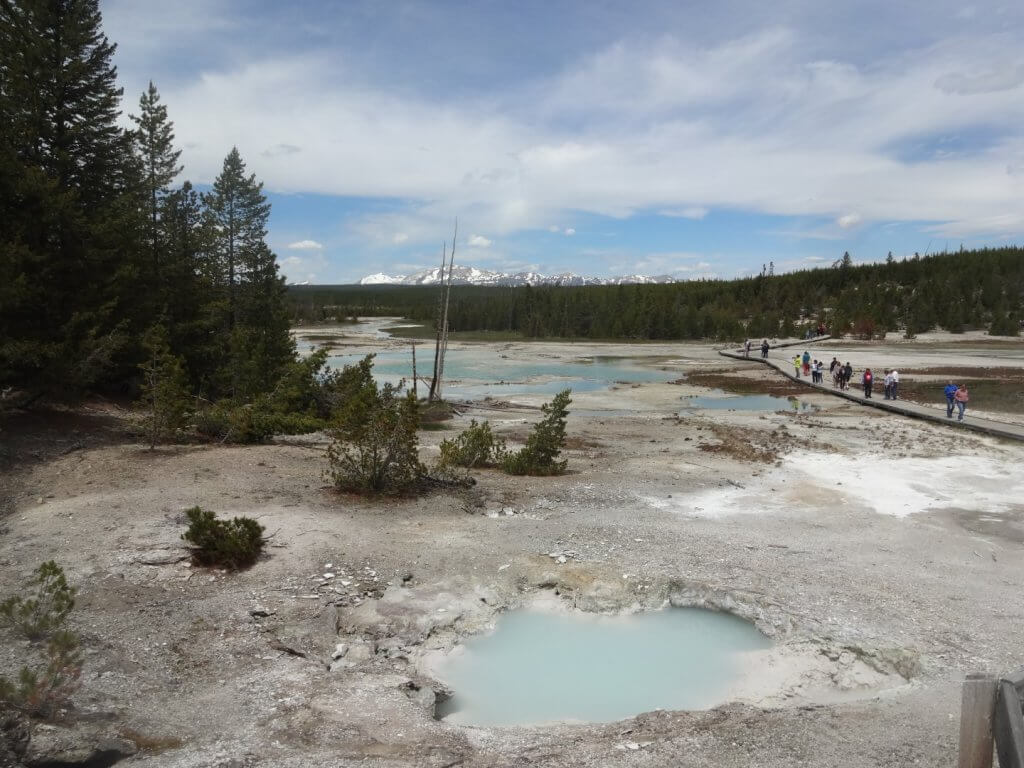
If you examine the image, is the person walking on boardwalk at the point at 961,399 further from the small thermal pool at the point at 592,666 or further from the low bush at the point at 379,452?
the low bush at the point at 379,452

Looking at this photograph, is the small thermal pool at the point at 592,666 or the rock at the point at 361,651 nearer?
the small thermal pool at the point at 592,666

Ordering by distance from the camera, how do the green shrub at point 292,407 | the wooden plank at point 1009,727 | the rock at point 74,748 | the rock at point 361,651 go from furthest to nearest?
1. the green shrub at point 292,407
2. the rock at point 361,651
3. the rock at point 74,748
4. the wooden plank at point 1009,727

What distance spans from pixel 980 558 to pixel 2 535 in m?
13.8

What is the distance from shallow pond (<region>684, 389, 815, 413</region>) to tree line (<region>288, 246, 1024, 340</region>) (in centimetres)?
5087

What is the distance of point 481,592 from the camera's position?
823 cm

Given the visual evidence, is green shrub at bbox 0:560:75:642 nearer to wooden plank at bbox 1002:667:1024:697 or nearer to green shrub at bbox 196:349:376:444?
green shrub at bbox 196:349:376:444

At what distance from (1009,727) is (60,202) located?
1867 centimetres

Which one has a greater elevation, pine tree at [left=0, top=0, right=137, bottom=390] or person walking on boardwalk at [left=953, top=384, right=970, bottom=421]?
pine tree at [left=0, top=0, right=137, bottom=390]

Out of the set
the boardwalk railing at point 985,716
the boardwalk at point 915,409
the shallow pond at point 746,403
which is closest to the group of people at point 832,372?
the boardwalk at point 915,409

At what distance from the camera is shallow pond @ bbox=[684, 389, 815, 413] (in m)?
29.8

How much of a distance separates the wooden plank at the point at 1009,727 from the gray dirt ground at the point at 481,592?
1543mm

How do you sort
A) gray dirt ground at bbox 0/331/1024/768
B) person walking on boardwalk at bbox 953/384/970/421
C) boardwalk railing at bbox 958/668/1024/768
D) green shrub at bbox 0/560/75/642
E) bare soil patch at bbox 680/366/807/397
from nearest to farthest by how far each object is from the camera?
boardwalk railing at bbox 958/668/1024/768 → gray dirt ground at bbox 0/331/1024/768 → green shrub at bbox 0/560/75/642 → person walking on boardwalk at bbox 953/384/970/421 → bare soil patch at bbox 680/366/807/397

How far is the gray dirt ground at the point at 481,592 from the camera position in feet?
17.1

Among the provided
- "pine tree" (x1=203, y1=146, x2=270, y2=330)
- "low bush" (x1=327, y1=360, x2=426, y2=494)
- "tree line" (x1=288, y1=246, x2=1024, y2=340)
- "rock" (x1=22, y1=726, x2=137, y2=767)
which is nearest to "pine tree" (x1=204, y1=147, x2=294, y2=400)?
"pine tree" (x1=203, y1=146, x2=270, y2=330)
